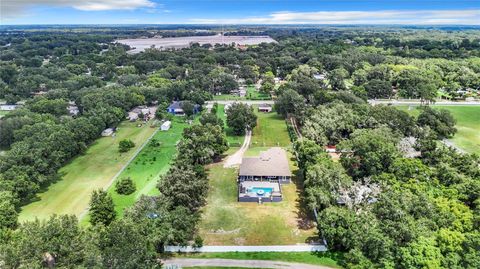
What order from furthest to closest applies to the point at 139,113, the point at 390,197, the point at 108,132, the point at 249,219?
the point at 139,113
the point at 108,132
the point at 249,219
the point at 390,197

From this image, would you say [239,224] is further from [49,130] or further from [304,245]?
[49,130]

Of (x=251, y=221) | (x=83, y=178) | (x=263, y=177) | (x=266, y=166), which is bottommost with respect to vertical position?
(x=251, y=221)

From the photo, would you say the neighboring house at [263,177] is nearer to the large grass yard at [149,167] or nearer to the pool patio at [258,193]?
the pool patio at [258,193]

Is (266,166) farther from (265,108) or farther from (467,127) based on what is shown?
(467,127)

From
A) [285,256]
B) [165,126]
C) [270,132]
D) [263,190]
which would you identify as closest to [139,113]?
[165,126]

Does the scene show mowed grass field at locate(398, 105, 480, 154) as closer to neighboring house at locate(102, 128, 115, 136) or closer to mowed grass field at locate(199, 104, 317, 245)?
mowed grass field at locate(199, 104, 317, 245)

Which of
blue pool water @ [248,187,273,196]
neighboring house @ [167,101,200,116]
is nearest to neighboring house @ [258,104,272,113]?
neighboring house @ [167,101,200,116]

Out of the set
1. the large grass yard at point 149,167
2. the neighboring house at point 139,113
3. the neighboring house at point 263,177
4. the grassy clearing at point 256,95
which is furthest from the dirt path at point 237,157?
the grassy clearing at point 256,95
